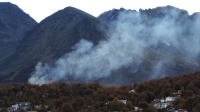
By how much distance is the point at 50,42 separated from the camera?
178375mm

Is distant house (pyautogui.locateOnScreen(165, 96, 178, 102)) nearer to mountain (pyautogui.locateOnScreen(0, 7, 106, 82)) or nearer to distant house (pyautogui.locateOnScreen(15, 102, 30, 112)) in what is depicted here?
distant house (pyautogui.locateOnScreen(15, 102, 30, 112))

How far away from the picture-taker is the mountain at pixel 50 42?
511ft

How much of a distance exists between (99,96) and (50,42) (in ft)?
391

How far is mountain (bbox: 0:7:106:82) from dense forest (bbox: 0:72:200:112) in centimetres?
7249

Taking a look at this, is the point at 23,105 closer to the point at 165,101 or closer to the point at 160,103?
the point at 160,103

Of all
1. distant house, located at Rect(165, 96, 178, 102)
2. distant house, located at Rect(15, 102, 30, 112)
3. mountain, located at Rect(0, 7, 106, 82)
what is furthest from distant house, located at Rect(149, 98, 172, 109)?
mountain, located at Rect(0, 7, 106, 82)

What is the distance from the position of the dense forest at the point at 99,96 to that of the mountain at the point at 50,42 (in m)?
72.5

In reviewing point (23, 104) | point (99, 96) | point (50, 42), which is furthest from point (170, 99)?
point (50, 42)

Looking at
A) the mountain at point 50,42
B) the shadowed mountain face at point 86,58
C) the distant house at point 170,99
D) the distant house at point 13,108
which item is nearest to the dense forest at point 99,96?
the distant house at point 170,99

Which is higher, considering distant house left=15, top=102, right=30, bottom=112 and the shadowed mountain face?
the shadowed mountain face

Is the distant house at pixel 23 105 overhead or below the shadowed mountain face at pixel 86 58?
below

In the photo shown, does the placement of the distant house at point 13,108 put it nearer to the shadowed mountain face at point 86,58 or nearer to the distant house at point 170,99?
the distant house at point 170,99

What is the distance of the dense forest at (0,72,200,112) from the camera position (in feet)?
173

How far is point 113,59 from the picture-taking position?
14588 cm
